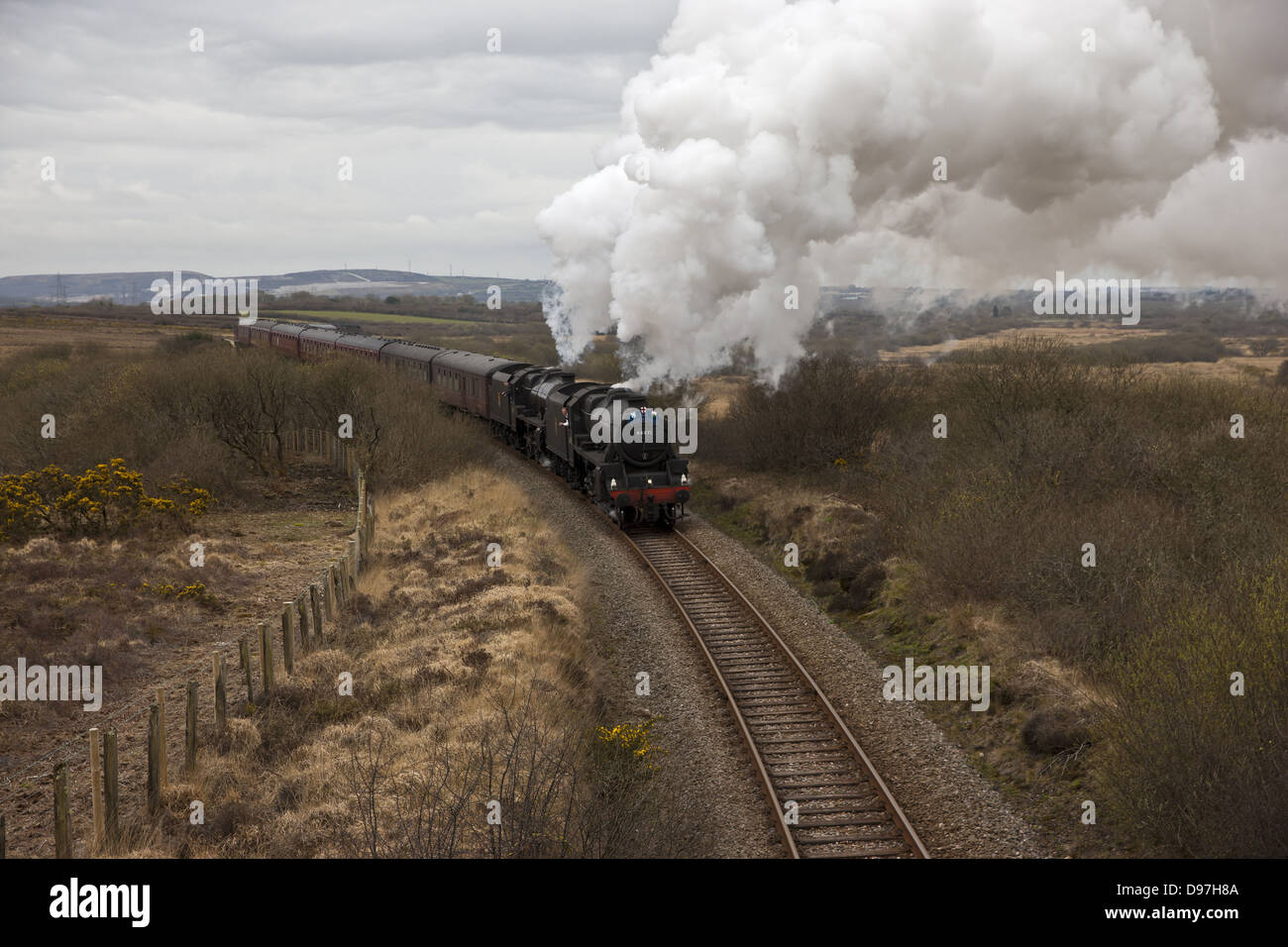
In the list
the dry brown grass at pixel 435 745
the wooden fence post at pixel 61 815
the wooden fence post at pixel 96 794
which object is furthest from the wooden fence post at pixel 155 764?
the wooden fence post at pixel 61 815

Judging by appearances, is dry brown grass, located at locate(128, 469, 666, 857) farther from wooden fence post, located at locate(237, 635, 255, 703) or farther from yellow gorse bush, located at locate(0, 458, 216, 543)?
yellow gorse bush, located at locate(0, 458, 216, 543)

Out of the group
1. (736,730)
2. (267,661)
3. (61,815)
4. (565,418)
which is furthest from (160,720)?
(565,418)

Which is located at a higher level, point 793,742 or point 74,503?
point 74,503

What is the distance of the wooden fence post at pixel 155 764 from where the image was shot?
1183 cm

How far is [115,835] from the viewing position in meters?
11.0

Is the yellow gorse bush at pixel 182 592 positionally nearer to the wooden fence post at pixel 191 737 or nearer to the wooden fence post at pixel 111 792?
the wooden fence post at pixel 191 737

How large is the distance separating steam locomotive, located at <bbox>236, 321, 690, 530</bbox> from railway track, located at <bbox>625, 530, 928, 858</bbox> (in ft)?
18.3

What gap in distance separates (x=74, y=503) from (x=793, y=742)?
21.3 meters

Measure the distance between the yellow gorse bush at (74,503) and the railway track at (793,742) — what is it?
49.5 ft

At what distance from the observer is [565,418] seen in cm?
3164

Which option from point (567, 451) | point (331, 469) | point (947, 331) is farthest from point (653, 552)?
point (947, 331)

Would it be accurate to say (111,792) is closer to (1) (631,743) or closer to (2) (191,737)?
(2) (191,737)

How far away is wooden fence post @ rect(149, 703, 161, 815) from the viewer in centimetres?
1183
